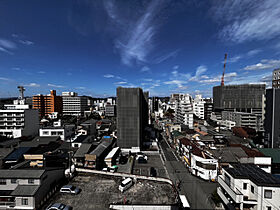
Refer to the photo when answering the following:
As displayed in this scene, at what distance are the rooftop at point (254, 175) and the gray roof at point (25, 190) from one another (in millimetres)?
18019

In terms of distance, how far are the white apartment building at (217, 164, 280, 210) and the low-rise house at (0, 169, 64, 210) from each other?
17.2 metres

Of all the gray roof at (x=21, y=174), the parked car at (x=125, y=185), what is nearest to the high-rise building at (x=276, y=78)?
the parked car at (x=125, y=185)

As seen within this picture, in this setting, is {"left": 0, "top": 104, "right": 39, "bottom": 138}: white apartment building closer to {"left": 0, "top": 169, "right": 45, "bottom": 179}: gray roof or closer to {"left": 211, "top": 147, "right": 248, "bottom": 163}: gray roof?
{"left": 0, "top": 169, "right": 45, "bottom": 179}: gray roof

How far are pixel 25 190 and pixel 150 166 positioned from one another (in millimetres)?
18009

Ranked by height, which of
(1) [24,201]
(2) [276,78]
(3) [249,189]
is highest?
(2) [276,78]

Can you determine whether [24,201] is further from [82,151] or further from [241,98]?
[241,98]

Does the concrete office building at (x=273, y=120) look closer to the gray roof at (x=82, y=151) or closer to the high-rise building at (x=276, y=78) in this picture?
the high-rise building at (x=276, y=78)

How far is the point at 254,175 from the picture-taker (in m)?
12.7

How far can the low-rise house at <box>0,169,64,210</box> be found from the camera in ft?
32.1

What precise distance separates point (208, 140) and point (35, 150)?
3460 centimetres

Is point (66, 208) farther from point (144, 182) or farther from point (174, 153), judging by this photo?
point (174, 153)

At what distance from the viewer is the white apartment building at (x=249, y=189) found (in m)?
11.3

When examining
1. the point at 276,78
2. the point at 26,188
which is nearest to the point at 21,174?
the point at 26,188

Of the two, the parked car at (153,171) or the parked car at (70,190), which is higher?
the parked car at (70,190)
